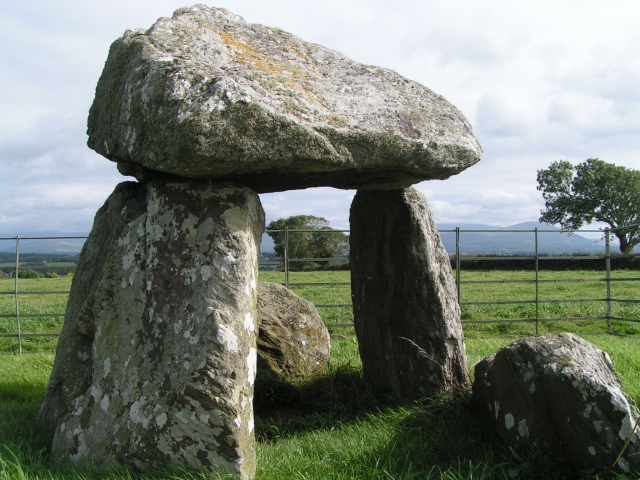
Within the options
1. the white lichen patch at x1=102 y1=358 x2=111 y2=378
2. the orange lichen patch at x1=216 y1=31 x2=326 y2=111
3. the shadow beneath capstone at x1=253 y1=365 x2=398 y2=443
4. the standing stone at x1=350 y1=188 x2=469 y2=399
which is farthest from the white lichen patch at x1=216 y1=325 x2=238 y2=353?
the standing stone at x1=350 y1=188 x2=469 y2=399

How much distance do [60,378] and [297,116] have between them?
8.17ft

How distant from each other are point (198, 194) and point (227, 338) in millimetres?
1005

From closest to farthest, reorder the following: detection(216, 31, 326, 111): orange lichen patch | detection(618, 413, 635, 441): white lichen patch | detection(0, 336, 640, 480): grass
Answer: detection(618, 413, 635, 441): white lichen patch < detection(0, 336, 640, 480): grass < detection(216, 31, 326, 111): orange lichen patch

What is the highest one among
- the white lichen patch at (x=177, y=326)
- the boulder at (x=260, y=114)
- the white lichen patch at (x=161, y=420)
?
the boulder at (x=260, y=114)

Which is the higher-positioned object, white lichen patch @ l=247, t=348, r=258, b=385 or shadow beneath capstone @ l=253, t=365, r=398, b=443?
white lichen patch @ l=247, t=348, r=258, b=385

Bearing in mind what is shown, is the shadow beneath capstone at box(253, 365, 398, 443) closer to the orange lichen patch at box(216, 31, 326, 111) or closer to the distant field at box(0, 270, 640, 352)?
the orange lichen patch at box(216, 31, 326, 111)

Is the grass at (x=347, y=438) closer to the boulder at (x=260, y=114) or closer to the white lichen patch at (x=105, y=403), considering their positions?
the white lichen patch at (x=105, y=403)

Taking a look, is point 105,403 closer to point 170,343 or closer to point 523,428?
point 170,343

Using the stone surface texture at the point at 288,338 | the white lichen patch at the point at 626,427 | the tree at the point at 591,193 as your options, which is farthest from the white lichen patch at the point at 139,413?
the tree at the point at 591,193

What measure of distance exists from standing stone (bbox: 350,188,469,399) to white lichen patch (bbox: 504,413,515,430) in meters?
1.10

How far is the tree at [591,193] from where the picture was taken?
122ft

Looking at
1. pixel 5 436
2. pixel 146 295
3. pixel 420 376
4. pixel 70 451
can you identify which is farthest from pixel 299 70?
pixel 5 436

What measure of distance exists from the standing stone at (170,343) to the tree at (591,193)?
126 ft

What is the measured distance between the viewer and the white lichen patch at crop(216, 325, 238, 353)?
3.35m
